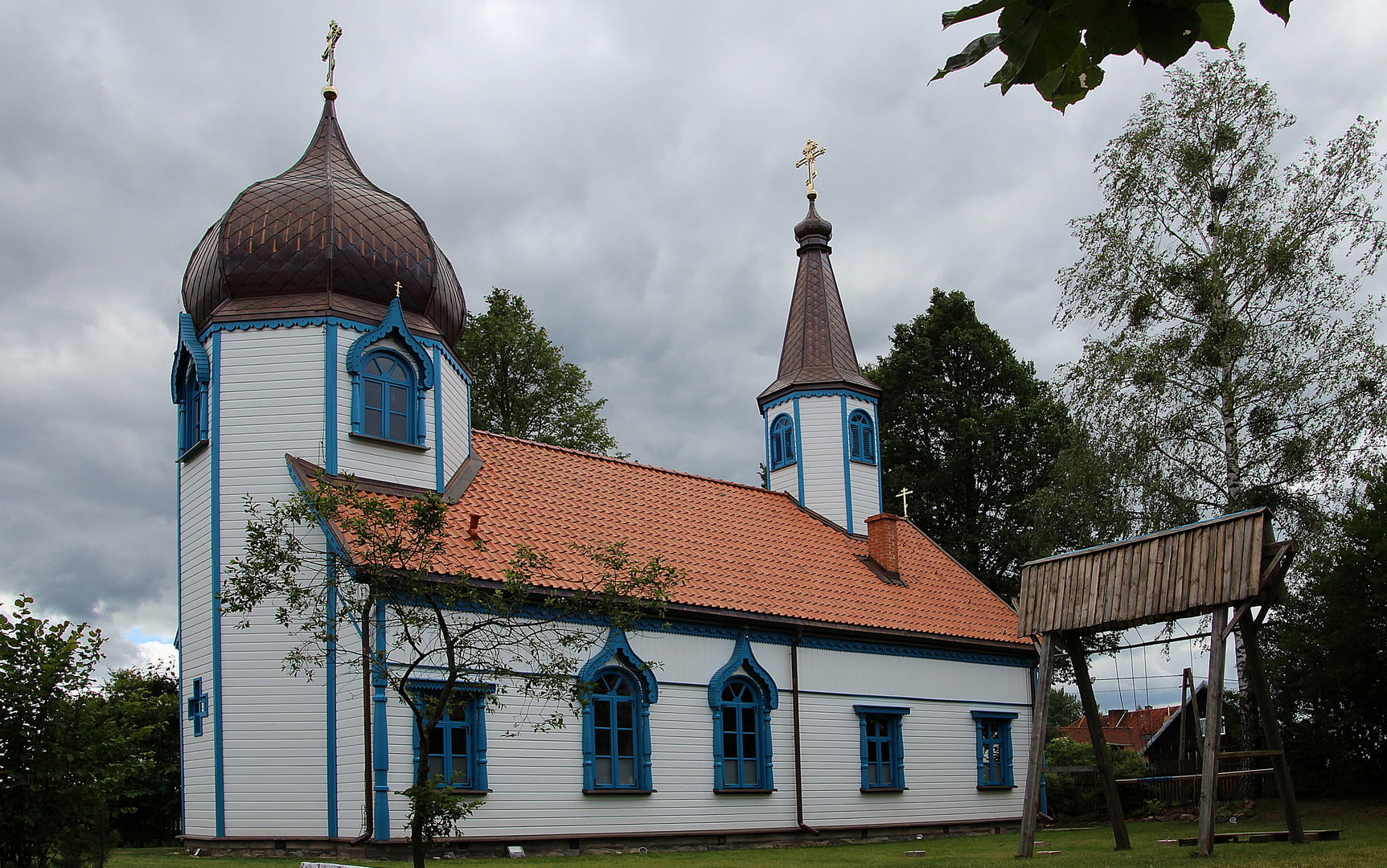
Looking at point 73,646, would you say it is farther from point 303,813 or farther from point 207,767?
point 207,767

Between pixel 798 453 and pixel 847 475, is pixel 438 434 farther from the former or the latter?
pixel 847 475

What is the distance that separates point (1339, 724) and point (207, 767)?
18493mm

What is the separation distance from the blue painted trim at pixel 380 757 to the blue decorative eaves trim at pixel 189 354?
202 inches

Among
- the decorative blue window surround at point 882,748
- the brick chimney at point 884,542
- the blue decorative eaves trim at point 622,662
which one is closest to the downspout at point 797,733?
the decorative blue window surround at point 882,748

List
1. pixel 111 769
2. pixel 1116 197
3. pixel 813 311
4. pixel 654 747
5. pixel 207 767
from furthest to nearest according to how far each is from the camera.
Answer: pixel 813 311
pixel 1116 197
pixel 654 747
pixel 207 767
pixel 111 769

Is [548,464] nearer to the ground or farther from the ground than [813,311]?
nearer to the ground

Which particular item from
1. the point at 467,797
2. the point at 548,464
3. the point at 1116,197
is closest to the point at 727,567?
the point at 548,464

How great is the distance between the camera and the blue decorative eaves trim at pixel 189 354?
17203mm

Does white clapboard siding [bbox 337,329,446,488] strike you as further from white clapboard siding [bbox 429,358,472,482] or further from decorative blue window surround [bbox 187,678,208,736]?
decorative blue window surround [bbox 187,678,208,736]

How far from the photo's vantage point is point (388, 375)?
57.7 feet

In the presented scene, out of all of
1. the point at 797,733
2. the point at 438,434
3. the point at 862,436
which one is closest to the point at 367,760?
the point at 438,434

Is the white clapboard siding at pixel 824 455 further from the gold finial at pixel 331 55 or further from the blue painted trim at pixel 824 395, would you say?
the gold finial at pixel 331 55

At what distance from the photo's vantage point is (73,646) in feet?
28.7

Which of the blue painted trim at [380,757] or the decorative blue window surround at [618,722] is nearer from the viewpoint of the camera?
the blue painted trim at [380,757]
